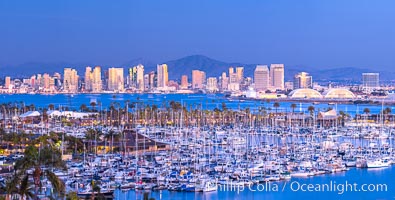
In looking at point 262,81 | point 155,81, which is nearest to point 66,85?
point 155,81

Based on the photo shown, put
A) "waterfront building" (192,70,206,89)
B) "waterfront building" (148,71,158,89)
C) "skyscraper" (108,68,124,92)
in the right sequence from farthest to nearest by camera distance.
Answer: "waterfront building" (192,70,206,89)
"waterfront building" (148,71,158,89)
"skyscraper" (108,68,124,92)

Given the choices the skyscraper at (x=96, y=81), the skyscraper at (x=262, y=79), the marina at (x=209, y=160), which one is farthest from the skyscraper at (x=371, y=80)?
the marina at (x=209, y=160)

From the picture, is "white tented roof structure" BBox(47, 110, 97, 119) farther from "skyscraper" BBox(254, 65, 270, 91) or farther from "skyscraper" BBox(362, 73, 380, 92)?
"skyscraper" BBox(254, 65, 270, 91)

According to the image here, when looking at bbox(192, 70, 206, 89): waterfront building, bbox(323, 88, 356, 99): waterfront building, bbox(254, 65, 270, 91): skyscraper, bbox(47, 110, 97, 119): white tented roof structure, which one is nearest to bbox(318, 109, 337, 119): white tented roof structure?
bbox(47, 110, 97, 119): white tented roof structure

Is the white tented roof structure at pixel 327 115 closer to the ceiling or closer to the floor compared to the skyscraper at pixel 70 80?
closer to the floor

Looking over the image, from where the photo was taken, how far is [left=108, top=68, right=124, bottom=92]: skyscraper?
555 ft

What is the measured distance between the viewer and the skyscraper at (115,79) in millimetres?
169125

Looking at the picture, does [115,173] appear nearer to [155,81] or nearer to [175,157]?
[175,157]

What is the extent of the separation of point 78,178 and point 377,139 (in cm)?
1966

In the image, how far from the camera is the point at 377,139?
36.0 m

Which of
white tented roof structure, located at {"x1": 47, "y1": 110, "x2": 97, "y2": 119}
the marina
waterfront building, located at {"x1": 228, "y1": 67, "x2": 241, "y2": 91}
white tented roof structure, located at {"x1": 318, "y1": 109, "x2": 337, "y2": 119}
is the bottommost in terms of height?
the marina

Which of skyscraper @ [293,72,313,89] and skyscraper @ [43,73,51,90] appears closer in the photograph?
skyscraper @ [293,72,313,89]

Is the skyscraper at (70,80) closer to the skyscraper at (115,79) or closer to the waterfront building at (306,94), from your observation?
the skyscraper at (115,79)

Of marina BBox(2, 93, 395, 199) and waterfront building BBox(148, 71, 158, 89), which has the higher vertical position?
waterfront building BBox(148, 71, 158, 89)
